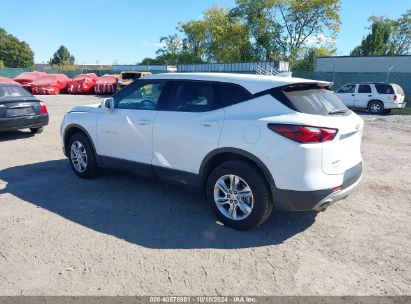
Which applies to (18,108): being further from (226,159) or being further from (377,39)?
(377,39)

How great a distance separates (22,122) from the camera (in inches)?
356

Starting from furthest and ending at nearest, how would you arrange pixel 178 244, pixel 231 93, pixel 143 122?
pixel 143 122
pixel 231 93
pixel 178 244

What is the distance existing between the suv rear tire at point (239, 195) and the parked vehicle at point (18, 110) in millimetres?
6825

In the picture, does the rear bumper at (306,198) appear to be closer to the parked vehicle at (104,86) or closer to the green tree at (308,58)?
the parked vehicle at (104,86)

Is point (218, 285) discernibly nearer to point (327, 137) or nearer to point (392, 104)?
point (327, 137)

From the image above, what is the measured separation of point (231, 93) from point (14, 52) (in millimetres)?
99367

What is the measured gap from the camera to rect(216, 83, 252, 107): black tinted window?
4012 millimetres

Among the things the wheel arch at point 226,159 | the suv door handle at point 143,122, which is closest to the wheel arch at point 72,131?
the suv door handle at point 143,122

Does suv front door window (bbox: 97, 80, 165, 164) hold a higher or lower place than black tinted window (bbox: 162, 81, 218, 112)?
lower

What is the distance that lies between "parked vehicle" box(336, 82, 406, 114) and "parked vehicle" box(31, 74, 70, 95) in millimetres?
20318

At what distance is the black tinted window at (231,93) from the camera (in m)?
4.01

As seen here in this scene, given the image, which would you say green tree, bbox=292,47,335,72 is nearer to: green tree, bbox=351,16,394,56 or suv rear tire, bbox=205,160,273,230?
green tree, bbox=351,16,394,56

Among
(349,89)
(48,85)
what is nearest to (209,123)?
(349,89)

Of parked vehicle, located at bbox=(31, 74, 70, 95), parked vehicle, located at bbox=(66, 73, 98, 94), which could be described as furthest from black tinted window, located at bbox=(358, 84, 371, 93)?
parked vehicle, located at bbox=(31, 74, 70, 95)
